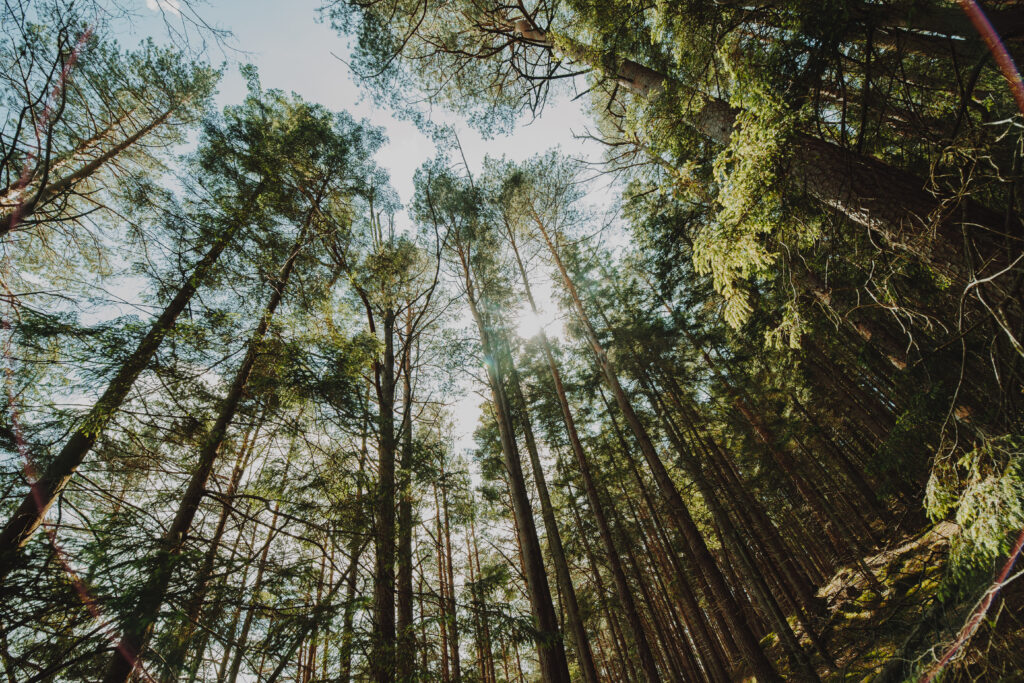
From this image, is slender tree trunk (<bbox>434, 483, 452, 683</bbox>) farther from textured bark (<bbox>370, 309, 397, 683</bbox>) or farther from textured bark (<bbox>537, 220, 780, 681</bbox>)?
textured bark (<bbox>537, 220, 780, 681</bbox>)

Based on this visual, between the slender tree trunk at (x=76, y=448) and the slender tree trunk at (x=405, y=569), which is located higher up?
the slender tree trunk at (x=76, y=448)

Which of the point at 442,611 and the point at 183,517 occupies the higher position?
the point at 183,517

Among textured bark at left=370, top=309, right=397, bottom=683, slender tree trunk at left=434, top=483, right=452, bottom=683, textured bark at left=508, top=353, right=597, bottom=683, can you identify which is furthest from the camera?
textured bark at left=508, top=353, right=597, bottom=683

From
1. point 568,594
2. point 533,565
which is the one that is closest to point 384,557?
point 533,565

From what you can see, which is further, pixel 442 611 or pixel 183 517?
pixel 442 611

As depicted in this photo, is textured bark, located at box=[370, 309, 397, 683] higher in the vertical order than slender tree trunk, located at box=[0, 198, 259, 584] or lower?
lower

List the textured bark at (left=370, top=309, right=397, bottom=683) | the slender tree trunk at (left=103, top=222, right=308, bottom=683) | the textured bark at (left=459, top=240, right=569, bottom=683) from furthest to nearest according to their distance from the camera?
the textured bark at (left=459, top=240, right=569, bottom=683) < the textured bark at (left=370, top=309, right=397, bottom=683) < the slender tree trunk at (left=103, top=222, right=308, bottom=683)

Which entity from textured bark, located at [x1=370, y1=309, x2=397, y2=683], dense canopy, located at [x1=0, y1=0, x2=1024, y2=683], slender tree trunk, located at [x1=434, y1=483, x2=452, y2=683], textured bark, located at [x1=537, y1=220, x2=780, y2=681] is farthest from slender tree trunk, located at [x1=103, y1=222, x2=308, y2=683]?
textured bark, located at [x1=537, y1=220, x2=780, y2=681]

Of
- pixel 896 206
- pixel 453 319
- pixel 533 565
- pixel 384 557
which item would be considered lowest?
pixel 533 565

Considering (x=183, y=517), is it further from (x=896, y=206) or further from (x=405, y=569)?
(x=896, y=206)

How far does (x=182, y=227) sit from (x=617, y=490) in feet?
56.7

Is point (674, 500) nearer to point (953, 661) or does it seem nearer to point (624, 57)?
point (953, 661)

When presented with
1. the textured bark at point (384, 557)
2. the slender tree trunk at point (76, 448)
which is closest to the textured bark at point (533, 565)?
the textured bark at point (384, 557)

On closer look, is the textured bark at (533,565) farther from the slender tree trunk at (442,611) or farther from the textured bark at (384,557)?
the textured bark at (384,557)
